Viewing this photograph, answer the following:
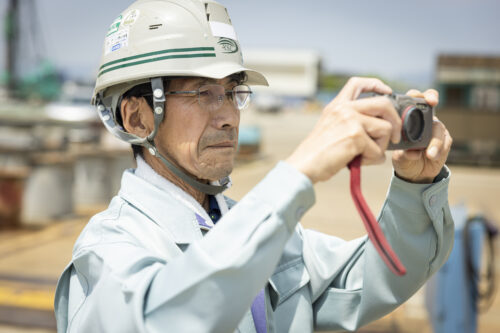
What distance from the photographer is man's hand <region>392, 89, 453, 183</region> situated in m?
1.25

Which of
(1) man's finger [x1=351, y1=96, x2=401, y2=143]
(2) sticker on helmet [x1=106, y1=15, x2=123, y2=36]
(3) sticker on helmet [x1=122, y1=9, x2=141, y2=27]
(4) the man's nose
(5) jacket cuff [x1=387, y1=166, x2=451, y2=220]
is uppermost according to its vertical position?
(3) sticker on helmet [x1=122, y1=9, x2=141, y2=27]

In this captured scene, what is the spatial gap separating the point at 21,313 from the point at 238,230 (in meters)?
4.42

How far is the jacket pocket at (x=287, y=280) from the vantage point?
1.53m

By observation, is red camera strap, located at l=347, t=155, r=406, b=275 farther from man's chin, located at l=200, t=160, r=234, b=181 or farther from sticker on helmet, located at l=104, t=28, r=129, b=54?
sticker on helmet, located at l=104, t=28, r=129, b=54

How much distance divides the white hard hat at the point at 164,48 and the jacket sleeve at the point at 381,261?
433 millimetres

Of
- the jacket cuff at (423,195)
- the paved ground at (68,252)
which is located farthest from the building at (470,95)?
the jacket cuff at (423,195)

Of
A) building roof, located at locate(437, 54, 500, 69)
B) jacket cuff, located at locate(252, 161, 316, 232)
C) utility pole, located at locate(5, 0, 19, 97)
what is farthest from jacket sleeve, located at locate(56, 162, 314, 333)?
utility pole, located at locate(5, 0, 19, 97)

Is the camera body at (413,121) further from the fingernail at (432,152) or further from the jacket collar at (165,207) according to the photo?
the jacket collar at (165,207)

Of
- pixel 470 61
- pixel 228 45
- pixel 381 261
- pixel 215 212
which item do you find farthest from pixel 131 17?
pixel 470 61

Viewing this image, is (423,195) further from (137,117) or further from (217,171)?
(137,117)

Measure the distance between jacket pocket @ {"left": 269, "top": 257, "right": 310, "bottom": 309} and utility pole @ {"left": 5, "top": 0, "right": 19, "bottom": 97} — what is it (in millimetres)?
31185

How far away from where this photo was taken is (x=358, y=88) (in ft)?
3.90

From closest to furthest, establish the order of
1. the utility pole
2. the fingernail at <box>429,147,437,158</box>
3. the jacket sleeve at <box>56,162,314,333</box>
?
1. the jacket sleeve at <box>56,162,314,333</box>
2. the fingernail at <box>429,147,437,158</box>
3. the utility pole

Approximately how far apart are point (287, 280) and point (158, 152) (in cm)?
53
